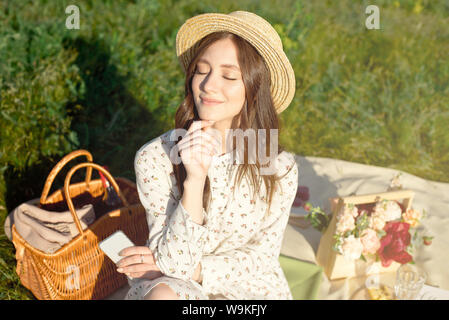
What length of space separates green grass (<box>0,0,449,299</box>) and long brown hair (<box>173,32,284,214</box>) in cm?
182

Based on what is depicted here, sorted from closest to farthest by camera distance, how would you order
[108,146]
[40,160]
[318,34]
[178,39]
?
1. [178,39]
2. [40,160]
3. [108,146]
4. [318,34]

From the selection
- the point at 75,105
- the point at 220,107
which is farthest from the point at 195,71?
the point at 75,105

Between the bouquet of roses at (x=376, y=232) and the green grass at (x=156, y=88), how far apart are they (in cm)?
170

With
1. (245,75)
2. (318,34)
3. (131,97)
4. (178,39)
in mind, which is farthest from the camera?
(318,34)

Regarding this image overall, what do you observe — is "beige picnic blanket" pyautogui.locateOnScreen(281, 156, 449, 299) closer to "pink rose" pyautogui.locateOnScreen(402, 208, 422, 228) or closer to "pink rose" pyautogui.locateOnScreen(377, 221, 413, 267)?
"pink rose" pyautogui.locateOnScreen(377, 221, 413, 267)

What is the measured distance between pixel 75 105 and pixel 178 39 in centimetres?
239

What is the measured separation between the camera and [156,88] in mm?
5176

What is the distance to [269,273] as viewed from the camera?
2693mm

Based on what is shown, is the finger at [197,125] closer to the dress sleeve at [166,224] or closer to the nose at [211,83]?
the nose at [211,83]

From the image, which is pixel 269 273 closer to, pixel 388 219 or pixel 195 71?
pixel 388 219

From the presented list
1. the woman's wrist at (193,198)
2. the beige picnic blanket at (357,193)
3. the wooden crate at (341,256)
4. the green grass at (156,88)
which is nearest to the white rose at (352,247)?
the wooden crate at (341,256)

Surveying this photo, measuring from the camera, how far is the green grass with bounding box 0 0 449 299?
4.29m

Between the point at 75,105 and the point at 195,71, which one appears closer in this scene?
the point at 195,71

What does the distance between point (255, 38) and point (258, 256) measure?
135 cm
